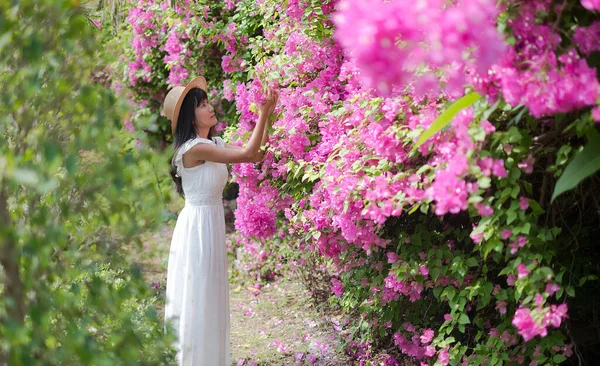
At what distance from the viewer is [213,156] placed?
154 inches

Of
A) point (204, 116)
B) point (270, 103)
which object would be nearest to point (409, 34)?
point (270, 103)

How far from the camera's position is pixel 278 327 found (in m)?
5.45

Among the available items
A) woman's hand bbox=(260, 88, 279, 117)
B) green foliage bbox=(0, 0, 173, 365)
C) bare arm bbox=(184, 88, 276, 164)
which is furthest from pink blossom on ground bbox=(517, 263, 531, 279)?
woman's hand bbox=(260, 88, 279, 117)

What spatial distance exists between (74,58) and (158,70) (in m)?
5.24

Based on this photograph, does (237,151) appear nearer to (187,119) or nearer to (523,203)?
(187,119)

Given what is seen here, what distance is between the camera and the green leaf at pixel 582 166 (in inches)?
80.1

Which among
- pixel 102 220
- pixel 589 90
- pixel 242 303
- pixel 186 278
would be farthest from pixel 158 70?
pixel 589 90

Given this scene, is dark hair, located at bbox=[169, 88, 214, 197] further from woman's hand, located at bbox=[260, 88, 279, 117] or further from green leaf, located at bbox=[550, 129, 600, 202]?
green leaf, located at bbox=[550, 129, 600, 202]

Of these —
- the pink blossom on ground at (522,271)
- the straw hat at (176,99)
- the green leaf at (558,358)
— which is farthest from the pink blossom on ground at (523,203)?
the straw hat at (176,99)

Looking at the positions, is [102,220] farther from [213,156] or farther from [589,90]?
[213,156]

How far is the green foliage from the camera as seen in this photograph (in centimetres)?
192

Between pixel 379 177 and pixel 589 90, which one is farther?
pixel 379 177

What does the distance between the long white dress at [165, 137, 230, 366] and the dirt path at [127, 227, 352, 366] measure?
8.1 inches

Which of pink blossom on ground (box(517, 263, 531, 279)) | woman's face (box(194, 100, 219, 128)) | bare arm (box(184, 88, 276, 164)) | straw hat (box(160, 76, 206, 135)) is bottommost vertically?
pink blossom on ground (box(517, 263, 531, 279))
